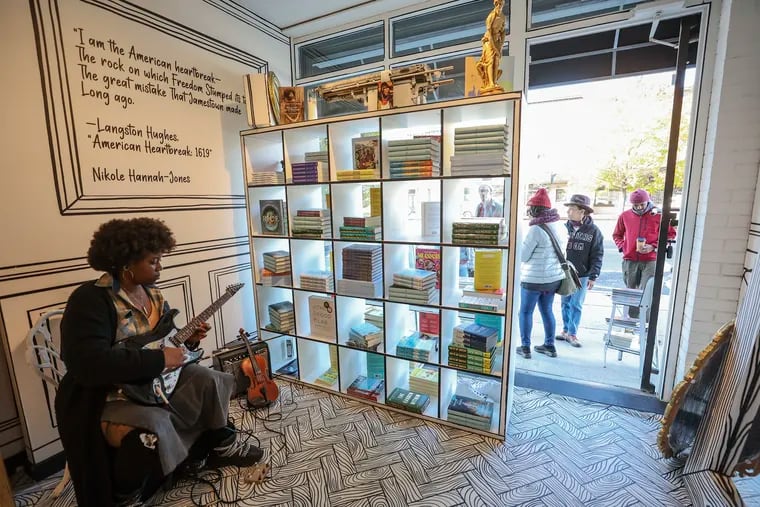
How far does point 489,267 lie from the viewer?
6.98ft

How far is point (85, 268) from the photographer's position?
6.59 feet

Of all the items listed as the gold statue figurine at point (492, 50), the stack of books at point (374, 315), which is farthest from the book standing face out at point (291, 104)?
the stack of books at point (374, 315)

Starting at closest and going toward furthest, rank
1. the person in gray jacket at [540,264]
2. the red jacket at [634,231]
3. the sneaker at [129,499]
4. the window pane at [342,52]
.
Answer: the sneaker at [129,499] < the red jacket at [634,231] < the person in gray jacket at [540,264] < the window pane at [342,52]

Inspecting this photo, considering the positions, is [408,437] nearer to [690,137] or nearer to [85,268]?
[85,268]

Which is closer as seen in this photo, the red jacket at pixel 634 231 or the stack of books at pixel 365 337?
the stack of books at pixel 365 337

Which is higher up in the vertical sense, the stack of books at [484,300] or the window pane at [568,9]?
the window pane at [568,9]

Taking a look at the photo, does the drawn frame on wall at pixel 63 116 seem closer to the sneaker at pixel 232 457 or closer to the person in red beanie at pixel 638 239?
the sneaker at pixel 232 457

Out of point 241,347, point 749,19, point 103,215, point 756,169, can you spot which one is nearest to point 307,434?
point 241,347

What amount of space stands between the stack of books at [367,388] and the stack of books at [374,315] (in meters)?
0.47

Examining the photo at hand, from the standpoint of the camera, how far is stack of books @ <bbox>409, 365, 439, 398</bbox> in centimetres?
245

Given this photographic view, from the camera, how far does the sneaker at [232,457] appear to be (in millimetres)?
1967

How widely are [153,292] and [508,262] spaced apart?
1993 mm

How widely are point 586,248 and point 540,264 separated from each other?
1.79 ft

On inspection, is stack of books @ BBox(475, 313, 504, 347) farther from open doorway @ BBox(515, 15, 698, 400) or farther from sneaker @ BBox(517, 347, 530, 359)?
sneaker @ BBox(517, 347, 530, 359)
